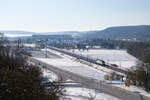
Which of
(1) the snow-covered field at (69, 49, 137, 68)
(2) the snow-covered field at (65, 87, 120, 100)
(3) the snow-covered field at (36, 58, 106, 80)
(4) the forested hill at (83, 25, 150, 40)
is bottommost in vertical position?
(1) the snow-covered field at (69, 49, 137, 68)

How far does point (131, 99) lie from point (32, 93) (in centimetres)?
790

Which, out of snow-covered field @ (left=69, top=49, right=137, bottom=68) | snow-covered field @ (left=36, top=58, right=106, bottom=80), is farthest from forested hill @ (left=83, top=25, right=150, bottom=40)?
snow-covered field @ (left=36, top=58, right=106, bottom=80)

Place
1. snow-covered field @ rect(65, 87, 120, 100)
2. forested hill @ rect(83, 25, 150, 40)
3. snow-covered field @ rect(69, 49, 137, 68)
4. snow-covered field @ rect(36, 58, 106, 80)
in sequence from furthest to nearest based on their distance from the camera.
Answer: forested hill @ rect(83, 25, 150, 40) → snow-covered field @ rect(69, 49, 137, 68) → snow-covered field @ rect(36, 58, 106, 80) → snow-covered field @ rect(65, 87, 120, 100)

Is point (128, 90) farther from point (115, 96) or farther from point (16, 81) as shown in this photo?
point (16, 81)

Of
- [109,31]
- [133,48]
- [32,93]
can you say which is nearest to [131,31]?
[109,31]

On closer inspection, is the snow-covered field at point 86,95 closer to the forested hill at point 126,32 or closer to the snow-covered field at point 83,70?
the snow-covered field at point 83,70

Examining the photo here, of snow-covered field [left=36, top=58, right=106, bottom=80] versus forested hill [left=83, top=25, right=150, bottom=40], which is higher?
forested hill [left=83, top=25, right=150, bottom=40]

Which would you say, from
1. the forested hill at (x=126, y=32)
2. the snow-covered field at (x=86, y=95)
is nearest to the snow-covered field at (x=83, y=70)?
the snow-covered field at (x=86, y=95)

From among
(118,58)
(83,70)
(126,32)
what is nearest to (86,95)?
(83,70)

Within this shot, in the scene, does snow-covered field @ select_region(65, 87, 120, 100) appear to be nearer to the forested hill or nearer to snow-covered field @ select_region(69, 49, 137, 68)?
snow-covered field @ select_region(69, 49, 137, 68)

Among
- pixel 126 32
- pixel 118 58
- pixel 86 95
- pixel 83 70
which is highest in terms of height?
pixel 126 32

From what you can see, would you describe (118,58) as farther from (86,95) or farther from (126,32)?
(126,32)

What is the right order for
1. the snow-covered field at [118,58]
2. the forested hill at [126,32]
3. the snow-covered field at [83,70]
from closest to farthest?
1. the snow-covered field at [83,70]
2. the snow-covered field at [118,58]
3. the forested hill at [126,32]

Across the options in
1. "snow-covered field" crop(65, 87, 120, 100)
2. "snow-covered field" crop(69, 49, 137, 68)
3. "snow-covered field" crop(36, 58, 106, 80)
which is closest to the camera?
"snow-covered field" crop(65, 87, 120, 100)
